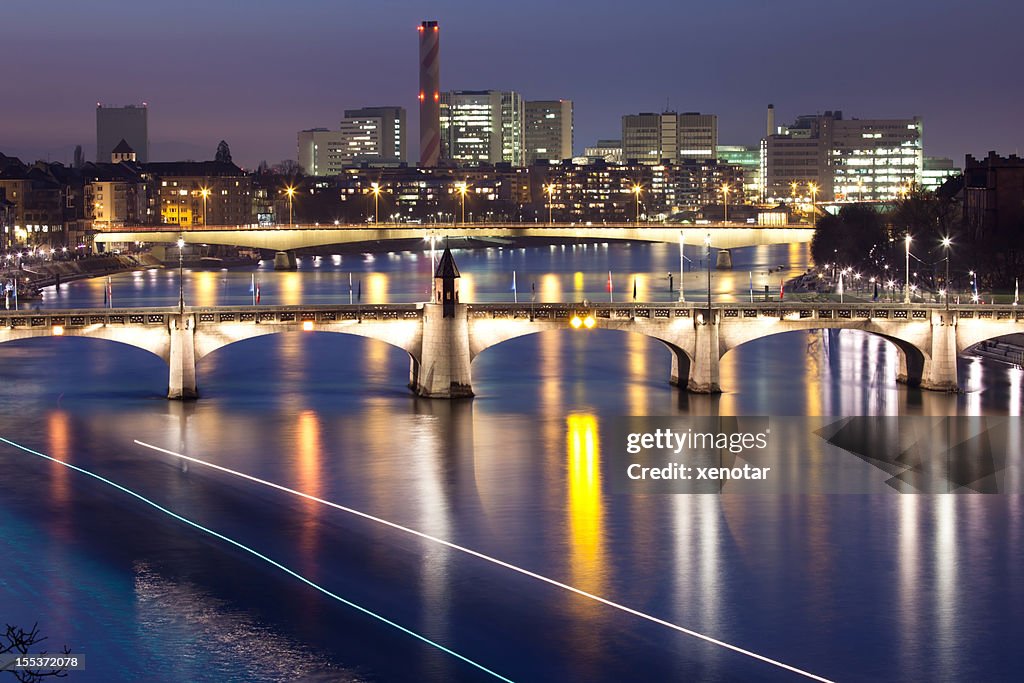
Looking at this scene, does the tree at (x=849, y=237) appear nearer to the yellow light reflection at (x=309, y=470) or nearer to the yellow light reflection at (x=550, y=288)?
the yellow light reflection at (x=550, y=288)

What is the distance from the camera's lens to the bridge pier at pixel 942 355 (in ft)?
224

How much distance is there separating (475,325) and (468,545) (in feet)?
74.9

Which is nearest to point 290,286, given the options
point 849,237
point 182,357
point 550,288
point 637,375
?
point 550,288

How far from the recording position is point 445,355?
6706cm

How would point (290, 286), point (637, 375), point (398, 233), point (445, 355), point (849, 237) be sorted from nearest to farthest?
point (445, 355) → point (637, 375) → point (290, 286) → point (849, 237) → point (398, 233)

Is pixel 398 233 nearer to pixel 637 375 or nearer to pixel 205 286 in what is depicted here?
pixel 205 286

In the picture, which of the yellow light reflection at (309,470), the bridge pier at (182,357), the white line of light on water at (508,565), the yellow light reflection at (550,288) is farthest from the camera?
the yellow light reflection at (550,288)

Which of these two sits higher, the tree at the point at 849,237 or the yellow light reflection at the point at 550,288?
the tree at the point at 849,237

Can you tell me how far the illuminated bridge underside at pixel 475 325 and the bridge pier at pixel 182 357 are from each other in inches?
1.5

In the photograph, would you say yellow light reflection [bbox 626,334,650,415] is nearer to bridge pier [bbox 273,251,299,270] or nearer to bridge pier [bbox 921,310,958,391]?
bridge pier [bbox 921,310,958,391]

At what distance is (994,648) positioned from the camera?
36406mm

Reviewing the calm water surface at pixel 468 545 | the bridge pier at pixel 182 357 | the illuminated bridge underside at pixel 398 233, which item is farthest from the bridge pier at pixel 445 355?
the illuminated bridge underside at pixel 398 233

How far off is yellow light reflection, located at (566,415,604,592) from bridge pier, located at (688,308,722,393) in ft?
18.1

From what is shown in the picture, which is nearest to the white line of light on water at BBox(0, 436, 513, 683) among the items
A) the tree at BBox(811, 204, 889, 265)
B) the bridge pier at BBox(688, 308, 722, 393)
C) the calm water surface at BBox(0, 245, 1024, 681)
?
the calm water surface at BBox(0, 245, 1024, 681)
